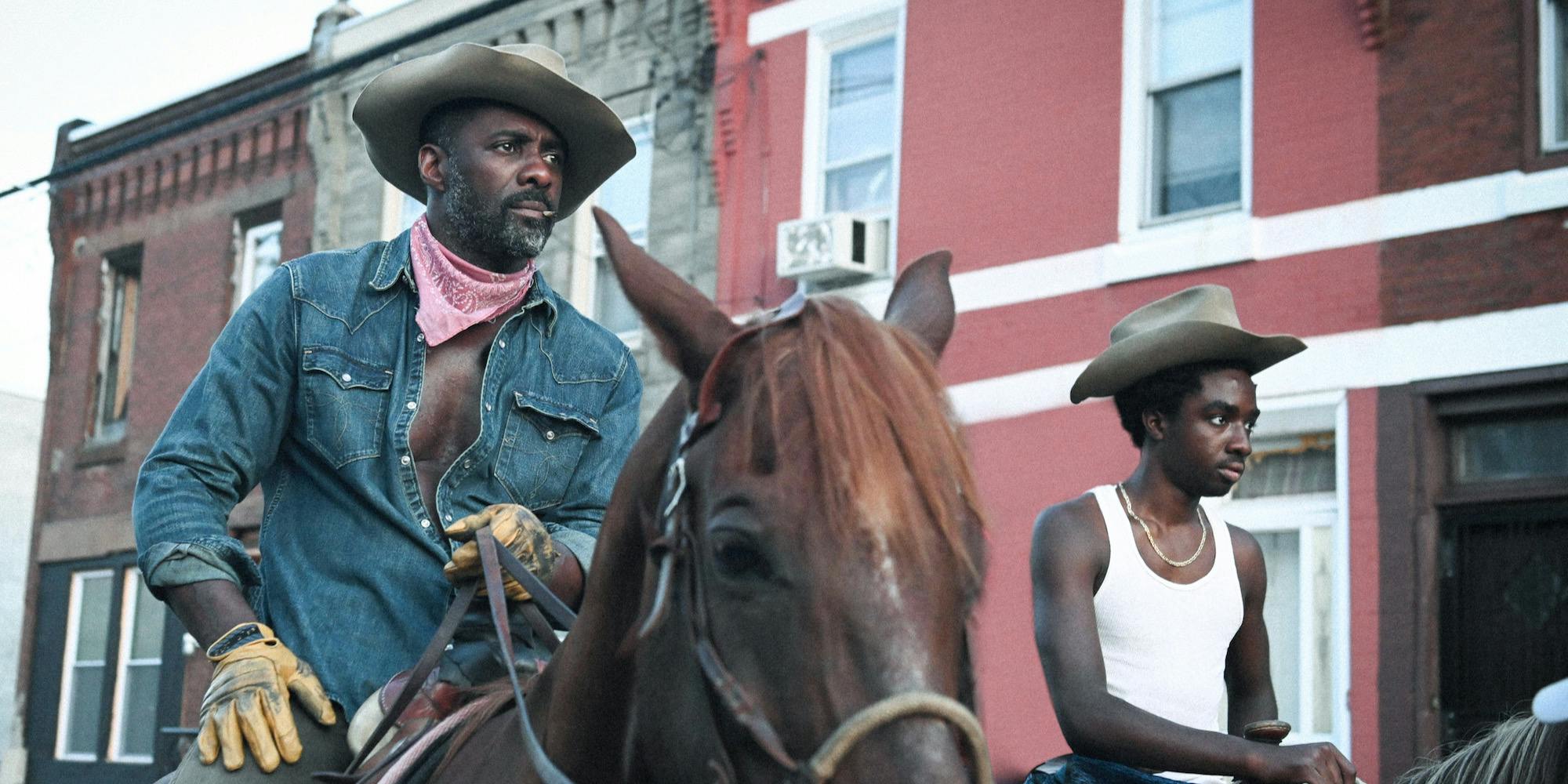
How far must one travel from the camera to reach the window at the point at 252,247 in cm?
1834

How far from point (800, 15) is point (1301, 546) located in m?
6.13

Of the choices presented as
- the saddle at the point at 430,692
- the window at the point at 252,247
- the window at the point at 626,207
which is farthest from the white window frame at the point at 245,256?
the saddle at the point at 430,692

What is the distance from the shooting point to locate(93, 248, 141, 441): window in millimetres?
20016

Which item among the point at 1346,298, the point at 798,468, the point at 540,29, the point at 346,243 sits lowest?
the point at 798,468

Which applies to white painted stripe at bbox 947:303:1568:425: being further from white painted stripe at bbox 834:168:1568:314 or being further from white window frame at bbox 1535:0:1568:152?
white window frame at bbox 1535:0:1568:152

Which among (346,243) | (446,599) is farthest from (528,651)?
(346,243)

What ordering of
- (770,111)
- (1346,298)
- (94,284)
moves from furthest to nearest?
(94,284), (770,111), (1346,298)

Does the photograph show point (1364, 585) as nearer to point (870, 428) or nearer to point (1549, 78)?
point (1549, 78)

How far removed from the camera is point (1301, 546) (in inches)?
385

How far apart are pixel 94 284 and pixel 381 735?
19186 mm

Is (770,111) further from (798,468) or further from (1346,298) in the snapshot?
(798,468)

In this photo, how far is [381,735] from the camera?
286 centimetres

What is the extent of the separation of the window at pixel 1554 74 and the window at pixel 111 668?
15.0 meters

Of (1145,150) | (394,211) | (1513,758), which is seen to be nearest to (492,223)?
(1513,758)
